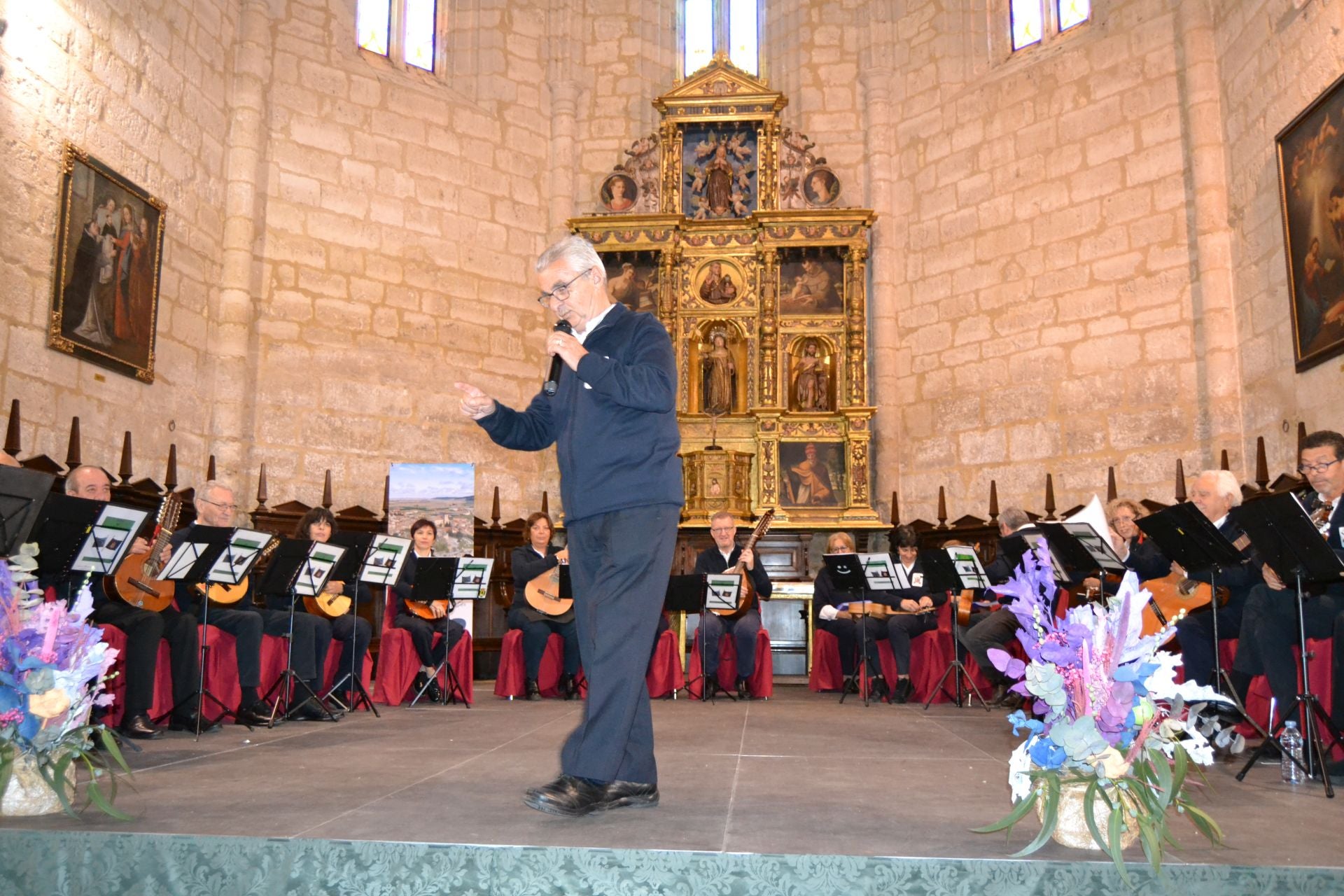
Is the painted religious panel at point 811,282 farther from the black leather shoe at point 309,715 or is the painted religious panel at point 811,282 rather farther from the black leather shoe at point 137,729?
the black leather shoe at point 137,729

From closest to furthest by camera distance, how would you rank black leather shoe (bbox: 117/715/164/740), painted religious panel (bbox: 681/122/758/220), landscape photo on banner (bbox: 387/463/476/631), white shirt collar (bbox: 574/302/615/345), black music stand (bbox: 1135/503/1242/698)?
1. white shirt collar (bbox: 574/302/615/345)
2. black music stand (bbox: 1135/503/1242/698)
3. black leather shoe (bbox: 117/715/164/740)
4. landscape photo on banner (bbox: 387/463/476/631)
5. painted religious panel (bbox: 681/122/758/220)

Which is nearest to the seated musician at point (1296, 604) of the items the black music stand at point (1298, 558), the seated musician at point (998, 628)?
the black music stand at point (1298, 558)

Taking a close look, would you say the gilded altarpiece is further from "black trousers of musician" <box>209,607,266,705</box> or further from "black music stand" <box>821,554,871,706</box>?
"black trousers of musician" <box>209,607,266,705</box>

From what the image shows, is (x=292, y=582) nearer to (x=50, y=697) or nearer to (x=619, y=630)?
(x=50, y=697)

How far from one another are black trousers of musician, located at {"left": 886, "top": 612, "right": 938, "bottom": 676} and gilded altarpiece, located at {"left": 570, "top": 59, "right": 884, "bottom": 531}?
9.25 feet

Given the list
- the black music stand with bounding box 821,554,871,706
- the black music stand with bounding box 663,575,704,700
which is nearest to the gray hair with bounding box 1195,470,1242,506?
the black music stand with bounding box 821,554,871,706

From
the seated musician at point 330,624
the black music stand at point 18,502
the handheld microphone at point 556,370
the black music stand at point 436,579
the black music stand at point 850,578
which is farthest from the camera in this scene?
the black music stand at point 850,578

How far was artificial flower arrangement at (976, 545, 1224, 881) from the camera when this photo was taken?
2.76 m

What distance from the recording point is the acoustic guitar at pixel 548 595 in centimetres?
874

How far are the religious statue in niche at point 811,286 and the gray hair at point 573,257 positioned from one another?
29.6 feet

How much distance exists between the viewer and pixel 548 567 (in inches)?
353

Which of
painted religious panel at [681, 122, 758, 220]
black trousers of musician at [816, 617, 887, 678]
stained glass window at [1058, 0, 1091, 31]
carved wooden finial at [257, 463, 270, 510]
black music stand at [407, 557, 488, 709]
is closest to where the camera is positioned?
black music stand at [407, 557, 488, 709]

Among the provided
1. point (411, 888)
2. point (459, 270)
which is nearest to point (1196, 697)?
point (411, 888)

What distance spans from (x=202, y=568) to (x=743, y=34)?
10529 mm
